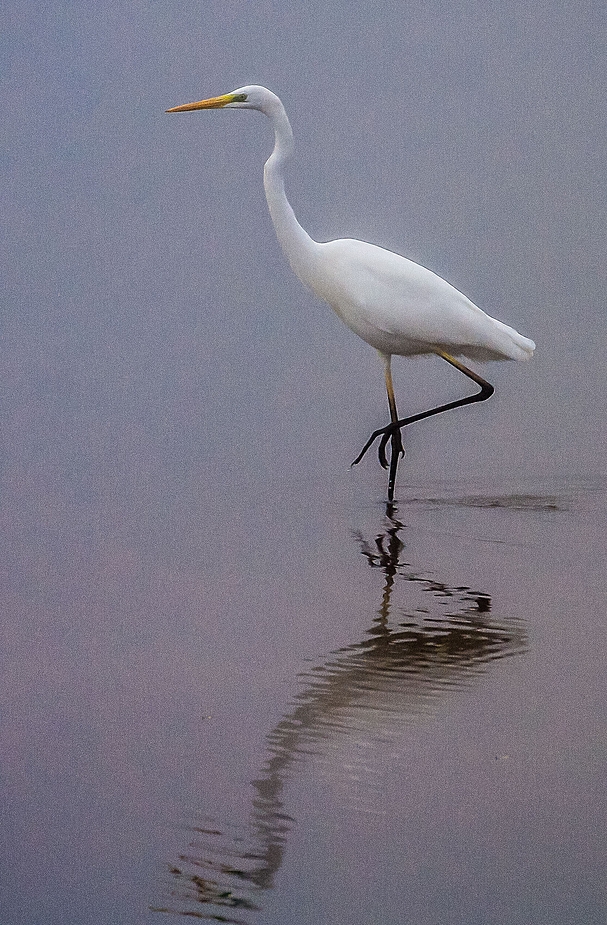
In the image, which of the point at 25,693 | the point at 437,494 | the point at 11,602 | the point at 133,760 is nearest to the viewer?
the point at 133,760

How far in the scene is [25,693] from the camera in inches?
70.2

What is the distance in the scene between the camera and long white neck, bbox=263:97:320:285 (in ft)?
9.64

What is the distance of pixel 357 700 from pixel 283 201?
166 cm

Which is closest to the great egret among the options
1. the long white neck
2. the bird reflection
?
the long white neck

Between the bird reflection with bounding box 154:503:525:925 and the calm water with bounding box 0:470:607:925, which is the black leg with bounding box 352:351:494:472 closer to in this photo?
the calm water with bounding box 0:470:607:925

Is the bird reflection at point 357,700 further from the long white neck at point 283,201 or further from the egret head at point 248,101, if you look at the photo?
the egret head at point 248,101

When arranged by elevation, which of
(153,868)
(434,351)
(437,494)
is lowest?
(153,868)

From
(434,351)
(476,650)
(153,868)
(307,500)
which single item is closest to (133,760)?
(153,868)

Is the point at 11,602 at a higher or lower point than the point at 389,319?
lower

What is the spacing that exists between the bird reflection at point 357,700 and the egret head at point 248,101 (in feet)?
4.38

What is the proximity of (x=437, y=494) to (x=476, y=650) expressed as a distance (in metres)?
1.19

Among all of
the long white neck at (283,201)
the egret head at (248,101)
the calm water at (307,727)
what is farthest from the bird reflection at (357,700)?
the egret head at (248,101)

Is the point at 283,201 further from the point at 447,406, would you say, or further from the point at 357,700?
the point at 357,700

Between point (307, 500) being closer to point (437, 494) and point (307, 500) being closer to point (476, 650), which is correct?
point (437, 494)
